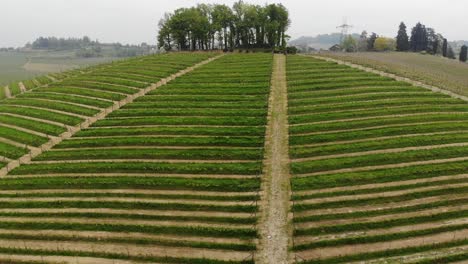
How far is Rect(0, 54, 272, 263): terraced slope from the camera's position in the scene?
2530cm

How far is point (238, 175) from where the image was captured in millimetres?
32219

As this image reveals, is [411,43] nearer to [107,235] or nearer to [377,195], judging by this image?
[377,195]

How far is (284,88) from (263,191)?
25.2 metres

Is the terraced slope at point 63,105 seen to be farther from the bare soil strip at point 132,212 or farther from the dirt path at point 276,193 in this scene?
the dirt path at point 276,193

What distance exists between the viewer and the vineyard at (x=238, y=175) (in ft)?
81.2

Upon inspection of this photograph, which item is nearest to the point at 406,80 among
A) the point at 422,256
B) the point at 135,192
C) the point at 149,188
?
the point at 422,256

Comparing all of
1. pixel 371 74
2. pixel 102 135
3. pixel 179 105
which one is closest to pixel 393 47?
Result: pixel 371 74

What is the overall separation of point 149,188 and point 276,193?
10.3m

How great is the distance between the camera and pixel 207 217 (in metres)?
27.3

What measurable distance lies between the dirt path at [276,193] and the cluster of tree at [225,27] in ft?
161

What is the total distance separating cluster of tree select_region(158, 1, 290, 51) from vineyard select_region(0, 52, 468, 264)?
41.5 metres

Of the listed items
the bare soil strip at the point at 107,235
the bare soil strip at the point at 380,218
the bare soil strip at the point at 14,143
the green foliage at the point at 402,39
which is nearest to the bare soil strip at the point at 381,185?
the bare soil strip at the point at 380,218

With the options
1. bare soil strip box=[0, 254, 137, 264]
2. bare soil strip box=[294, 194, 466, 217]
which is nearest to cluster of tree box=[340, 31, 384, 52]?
bare soil strip box=[294, 194, 466, 217]

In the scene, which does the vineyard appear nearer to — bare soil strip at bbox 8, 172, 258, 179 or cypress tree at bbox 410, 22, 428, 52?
bare soil strip at bbox 8, 172, 258, 179
